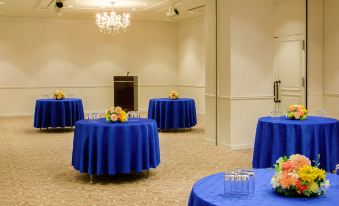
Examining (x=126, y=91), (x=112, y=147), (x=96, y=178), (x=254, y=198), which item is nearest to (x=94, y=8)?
(x=126, y=91)

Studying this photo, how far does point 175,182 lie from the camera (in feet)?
19.3

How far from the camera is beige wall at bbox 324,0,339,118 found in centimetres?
888

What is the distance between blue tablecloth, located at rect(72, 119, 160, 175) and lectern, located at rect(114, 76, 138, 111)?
9.33 meters

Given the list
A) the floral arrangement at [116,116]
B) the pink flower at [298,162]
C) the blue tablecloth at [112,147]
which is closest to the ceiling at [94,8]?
the floral arrangement at [116,116]

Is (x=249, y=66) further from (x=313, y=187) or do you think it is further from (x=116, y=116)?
(x=313, y=187)

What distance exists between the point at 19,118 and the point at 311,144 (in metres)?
10.7

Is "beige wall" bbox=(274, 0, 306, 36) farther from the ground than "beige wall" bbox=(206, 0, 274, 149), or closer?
farther from the ground

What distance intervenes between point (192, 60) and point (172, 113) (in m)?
5.29

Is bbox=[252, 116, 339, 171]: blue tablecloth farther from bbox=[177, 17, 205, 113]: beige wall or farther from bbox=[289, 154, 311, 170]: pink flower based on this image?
bbox=[177, 17, 205, 113]: beige wall

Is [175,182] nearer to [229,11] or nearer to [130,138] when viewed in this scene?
[130,138]

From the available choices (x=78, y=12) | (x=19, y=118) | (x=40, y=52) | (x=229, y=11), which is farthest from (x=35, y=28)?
(x=229, y=11)

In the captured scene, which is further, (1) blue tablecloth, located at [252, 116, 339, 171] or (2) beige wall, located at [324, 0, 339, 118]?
(2) beige wall, located at [324, 0, 339, 118]

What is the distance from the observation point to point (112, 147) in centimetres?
568

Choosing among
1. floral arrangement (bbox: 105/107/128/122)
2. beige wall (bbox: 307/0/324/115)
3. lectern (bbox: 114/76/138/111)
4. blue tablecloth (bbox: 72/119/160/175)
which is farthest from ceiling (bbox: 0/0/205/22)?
blue tablecloth (bbox: 72/119/160/175)
